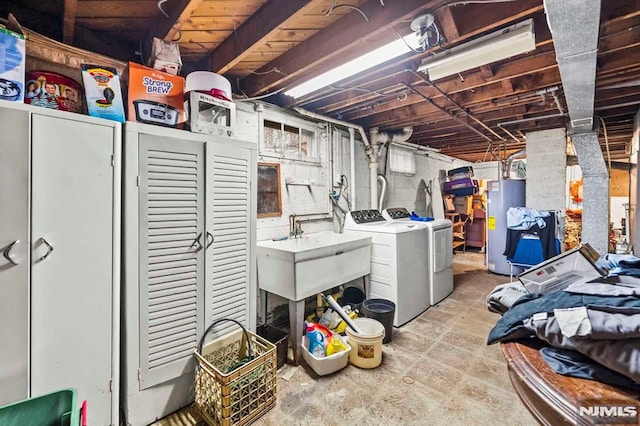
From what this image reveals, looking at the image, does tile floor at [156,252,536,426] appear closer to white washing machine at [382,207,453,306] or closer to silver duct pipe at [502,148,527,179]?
white washing machine at [382,207,453,306]

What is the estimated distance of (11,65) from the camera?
140 centimetres

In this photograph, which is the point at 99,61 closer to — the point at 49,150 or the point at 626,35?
the point at 49,150

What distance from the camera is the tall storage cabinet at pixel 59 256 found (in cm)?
134

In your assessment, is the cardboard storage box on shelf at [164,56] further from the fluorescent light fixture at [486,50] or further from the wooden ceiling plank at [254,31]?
the fluorescent light fixture at [486,50]

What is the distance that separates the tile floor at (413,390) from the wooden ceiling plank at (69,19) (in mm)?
2558

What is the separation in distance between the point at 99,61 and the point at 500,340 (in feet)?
9.11

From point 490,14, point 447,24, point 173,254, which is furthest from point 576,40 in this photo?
point 173,254

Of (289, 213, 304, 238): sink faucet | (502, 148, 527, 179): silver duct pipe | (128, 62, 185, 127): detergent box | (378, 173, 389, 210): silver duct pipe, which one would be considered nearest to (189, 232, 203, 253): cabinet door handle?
(128, 62, 185, 127): detergent box

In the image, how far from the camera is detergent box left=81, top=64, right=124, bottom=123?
1.67m

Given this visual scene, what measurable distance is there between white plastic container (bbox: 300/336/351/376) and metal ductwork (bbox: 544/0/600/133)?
98.4 inches

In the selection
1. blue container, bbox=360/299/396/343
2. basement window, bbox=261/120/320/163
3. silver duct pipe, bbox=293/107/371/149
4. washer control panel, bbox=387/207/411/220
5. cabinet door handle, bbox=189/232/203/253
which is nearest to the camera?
cabinet door handle, bbox=189/232/203/253

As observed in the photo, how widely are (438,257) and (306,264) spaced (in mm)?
2037

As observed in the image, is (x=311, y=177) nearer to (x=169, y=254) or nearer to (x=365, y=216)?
(x=365, y=216)

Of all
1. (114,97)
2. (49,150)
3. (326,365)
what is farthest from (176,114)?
(326,365)
